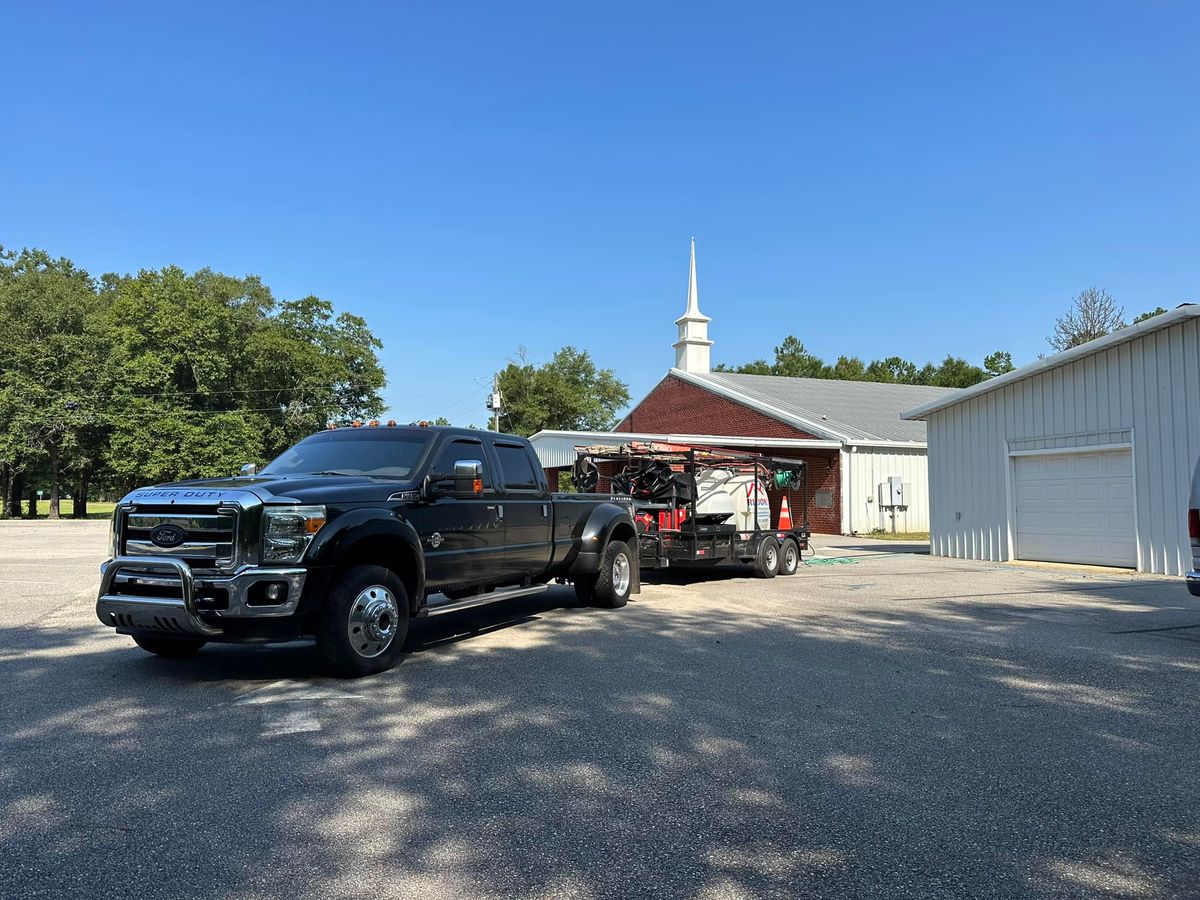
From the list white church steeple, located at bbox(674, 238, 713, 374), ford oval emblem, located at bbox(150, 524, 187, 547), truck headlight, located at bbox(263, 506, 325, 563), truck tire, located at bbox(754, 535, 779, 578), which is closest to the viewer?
truck headlight, located at bbox(263, 506, 325, 563)

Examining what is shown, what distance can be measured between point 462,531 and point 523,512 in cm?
109

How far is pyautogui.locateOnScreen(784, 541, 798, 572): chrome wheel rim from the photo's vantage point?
15.3 metres

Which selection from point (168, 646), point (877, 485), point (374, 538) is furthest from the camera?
point (877, 485)

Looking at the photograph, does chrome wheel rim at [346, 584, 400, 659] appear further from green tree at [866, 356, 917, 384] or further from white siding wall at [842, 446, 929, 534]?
green tree at [866, 356, 917, 384]

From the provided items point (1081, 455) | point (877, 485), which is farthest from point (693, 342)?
point (1081, 455)

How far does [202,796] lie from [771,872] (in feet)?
9.04

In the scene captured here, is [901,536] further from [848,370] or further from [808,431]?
[848,370]

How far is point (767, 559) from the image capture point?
14.6 meters

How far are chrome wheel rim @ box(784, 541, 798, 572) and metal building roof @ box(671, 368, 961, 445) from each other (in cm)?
1175

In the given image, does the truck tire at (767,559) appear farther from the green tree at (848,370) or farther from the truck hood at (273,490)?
the green tree at (848,370)

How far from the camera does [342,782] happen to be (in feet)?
14.6

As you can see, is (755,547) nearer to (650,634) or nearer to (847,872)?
(650,634)

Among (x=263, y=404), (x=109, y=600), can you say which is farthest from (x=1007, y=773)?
(x=263, y=404)

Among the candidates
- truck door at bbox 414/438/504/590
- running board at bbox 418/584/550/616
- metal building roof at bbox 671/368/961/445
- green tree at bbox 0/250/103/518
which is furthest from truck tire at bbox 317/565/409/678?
green tree at bbox 0/250/103/518
